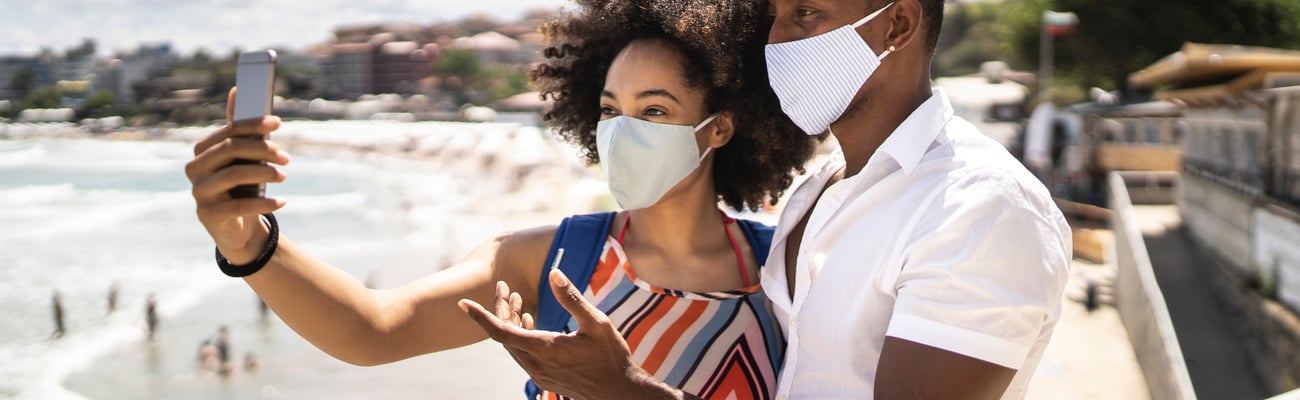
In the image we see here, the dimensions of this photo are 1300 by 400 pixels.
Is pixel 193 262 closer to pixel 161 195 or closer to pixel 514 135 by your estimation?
pixel 161 195

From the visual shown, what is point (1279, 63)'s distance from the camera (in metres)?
13.0

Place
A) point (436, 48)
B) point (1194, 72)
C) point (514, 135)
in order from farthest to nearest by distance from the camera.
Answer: point (436, 48) → point (514, 135) → point (1194, 72)

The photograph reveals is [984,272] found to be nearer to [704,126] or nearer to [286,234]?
[704,126]

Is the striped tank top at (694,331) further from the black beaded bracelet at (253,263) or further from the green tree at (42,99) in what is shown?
the green tree at (42,99)

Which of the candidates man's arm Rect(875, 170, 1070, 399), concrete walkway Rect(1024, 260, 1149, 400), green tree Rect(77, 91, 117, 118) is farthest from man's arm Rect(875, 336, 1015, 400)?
green tree Rect(77, 91, 117, 118)

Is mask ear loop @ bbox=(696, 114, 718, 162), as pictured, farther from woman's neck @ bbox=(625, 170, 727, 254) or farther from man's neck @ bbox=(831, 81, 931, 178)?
man's neck @ bbox=(831, 81, 931, 178)

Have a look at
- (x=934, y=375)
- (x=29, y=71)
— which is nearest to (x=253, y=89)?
(x=934, y=375)

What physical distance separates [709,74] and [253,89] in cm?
133

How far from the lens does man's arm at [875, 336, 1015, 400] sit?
1.64 metres

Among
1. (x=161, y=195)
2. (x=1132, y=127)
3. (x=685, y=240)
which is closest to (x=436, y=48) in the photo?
(x=161, y=195)

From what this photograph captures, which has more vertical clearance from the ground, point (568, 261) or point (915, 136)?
point (915, 136)

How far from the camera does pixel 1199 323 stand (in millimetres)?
14797

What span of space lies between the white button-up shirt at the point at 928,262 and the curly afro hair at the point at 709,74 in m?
0.79

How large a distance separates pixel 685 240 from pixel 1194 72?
15475 mm
